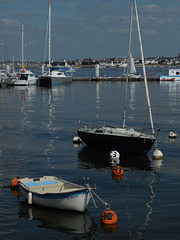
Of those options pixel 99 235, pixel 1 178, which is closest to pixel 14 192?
pixel 1 178

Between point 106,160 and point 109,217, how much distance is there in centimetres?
1375

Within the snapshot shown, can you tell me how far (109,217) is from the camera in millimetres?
20297

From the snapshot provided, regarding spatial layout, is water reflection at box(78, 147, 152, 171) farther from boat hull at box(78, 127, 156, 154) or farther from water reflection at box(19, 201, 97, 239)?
water reflection at box(19, 201, 97, 239)

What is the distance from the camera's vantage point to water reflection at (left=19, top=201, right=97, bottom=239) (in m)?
20.0

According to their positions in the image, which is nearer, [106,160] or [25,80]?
[106,160]

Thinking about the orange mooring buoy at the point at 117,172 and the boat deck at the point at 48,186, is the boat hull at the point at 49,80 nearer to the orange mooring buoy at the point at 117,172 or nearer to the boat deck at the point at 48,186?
the orange mooring buoy at the point at 117,172

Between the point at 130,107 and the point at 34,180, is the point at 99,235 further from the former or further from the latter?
the point at 130,107

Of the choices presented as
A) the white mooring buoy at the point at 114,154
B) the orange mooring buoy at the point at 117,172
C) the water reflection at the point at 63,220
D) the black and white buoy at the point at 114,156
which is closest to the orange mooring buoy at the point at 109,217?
the water reflection at the point at 63,220

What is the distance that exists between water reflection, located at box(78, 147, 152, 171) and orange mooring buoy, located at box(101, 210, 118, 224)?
36.0 feet

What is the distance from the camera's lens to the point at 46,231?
65.8ft

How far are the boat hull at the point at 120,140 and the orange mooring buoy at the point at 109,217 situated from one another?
46.4ft

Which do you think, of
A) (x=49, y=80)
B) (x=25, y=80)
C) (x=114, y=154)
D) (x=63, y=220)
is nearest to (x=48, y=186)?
(x=63, y=220)

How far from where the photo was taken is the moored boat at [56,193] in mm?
20734

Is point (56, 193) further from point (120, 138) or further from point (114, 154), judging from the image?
point (120, 138)
